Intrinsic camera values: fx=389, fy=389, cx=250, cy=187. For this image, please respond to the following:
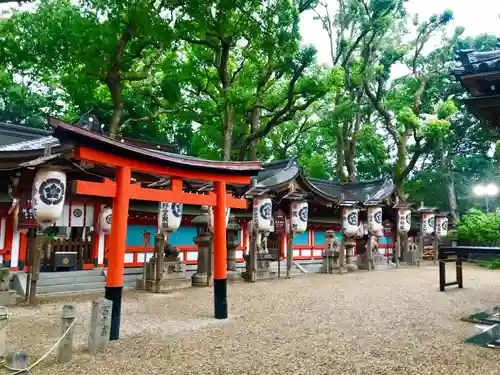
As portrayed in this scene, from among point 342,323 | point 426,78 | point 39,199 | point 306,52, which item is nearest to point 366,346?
point 342,323

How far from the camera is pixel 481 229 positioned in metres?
24.2

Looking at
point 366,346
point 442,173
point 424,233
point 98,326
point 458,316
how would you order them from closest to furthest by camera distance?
1. point 98,326
2. point 366,346
3. point 458,316
4. point 424,233
5. point 442,173

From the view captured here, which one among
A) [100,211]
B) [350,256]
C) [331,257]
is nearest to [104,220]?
[100,211]

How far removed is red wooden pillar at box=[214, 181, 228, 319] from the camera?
8.77 meters

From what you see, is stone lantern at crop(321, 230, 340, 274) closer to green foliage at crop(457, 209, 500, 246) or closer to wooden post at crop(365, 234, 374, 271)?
wooden post at crop(365, 234, 374, 271)

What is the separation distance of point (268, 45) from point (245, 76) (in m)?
8.28

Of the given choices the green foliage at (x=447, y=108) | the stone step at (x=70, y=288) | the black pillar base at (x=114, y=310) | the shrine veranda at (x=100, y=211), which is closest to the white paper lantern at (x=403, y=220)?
the shrine veranda at (x=100, y=211)

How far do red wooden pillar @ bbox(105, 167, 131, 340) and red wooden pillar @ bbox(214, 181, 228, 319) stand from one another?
2328mm

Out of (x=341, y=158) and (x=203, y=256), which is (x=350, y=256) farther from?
(x=341, y=158)

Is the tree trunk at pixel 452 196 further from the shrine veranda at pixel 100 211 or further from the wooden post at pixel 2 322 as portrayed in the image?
the wooden post at pixel 2 322

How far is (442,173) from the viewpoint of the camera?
3306cm

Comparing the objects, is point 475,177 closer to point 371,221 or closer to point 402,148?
point 402,148

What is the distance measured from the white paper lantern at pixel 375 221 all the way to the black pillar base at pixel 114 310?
55.3ft

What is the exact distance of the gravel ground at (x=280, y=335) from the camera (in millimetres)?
5512
